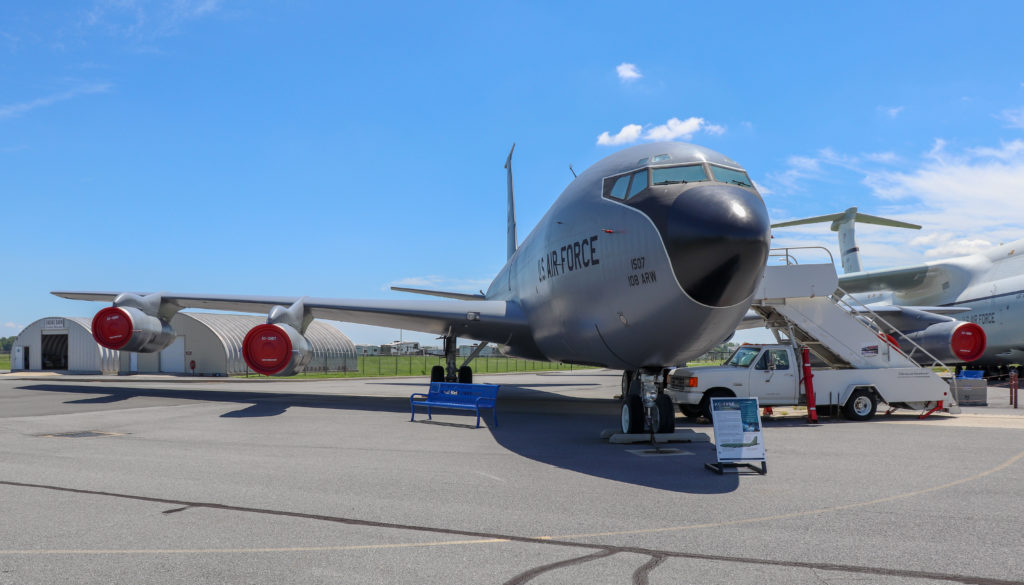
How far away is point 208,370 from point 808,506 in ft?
123

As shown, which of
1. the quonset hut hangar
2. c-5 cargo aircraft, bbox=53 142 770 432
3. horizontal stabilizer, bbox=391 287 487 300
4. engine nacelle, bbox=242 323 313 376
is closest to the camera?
c-5 cargo aircraft, bbox=53 142 770 432

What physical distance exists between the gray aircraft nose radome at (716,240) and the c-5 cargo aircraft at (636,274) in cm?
1

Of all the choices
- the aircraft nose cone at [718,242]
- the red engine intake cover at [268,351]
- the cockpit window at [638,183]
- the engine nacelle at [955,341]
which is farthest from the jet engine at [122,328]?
the engine nacelle at [955,341]

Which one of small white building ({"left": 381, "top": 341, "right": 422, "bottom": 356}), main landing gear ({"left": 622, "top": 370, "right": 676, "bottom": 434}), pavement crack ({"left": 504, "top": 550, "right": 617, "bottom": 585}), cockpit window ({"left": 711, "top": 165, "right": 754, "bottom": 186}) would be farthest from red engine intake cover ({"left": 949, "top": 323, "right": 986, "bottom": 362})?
small white building ({"left": 381, "top": 341, "right": 422, "bottom": 356})

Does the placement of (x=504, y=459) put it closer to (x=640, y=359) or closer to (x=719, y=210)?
(x=640, y=359)

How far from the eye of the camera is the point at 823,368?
49.6 ft

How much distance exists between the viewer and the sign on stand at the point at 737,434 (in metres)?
7.67

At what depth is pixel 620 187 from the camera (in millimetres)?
9789

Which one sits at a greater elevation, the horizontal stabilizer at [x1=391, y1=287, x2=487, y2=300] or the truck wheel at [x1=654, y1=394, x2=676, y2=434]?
the horizontal stabilizer at [x1=391, y1=287, x2=487, y2=300]

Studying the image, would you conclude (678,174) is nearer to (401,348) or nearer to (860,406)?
(860,406)

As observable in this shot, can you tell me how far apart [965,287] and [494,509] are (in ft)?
115

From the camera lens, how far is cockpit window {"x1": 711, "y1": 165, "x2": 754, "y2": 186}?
9.08 metres

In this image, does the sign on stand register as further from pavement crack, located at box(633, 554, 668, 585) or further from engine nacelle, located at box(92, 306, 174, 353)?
engine nacelle, located at box(92, 306, 174, 353)

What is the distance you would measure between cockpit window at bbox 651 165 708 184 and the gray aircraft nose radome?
560 mm
